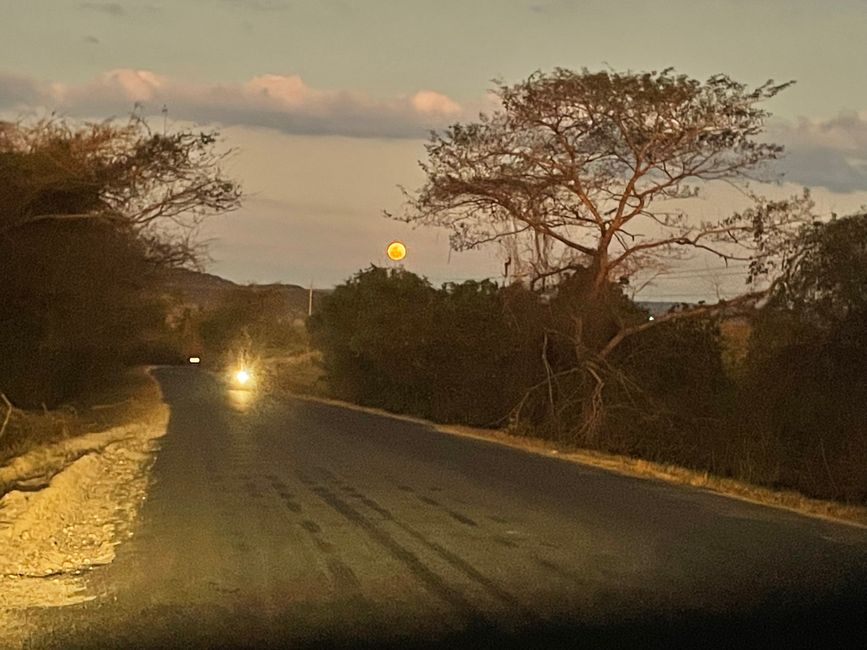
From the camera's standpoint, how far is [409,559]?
37.6 feet

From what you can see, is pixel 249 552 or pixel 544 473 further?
pixel 544 473

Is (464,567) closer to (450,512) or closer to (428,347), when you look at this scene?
(450,512)

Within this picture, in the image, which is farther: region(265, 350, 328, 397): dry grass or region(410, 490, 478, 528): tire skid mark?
region(265, 350, 328, 397): dry grass

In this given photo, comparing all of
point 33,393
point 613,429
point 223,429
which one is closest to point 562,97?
point 613,429

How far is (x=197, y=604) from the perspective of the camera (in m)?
9.45

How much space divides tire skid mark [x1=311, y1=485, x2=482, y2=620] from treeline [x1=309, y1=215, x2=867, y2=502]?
1011 cm

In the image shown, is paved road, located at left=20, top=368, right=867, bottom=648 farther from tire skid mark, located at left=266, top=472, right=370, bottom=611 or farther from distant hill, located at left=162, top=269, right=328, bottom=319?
distant hill, located at left=162, top=269, right=328, bottom=319

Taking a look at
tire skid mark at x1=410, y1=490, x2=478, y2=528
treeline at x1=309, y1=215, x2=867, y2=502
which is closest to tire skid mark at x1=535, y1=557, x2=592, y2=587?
tire skid mark at x1=410, y1=490, x2=478, y2=528

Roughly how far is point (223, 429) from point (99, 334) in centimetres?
879

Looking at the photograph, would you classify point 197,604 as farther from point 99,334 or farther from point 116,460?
point 99,334

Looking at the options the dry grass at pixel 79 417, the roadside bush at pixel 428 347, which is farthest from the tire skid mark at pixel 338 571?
the roadside bush at pixel 428 347

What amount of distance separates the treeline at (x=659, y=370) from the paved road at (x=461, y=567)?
16.9 ft

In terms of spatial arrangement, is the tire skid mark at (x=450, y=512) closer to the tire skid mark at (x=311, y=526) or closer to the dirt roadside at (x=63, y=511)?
the tire skid mark at (x=311, y=526)

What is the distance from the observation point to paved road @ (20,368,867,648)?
870 cm
